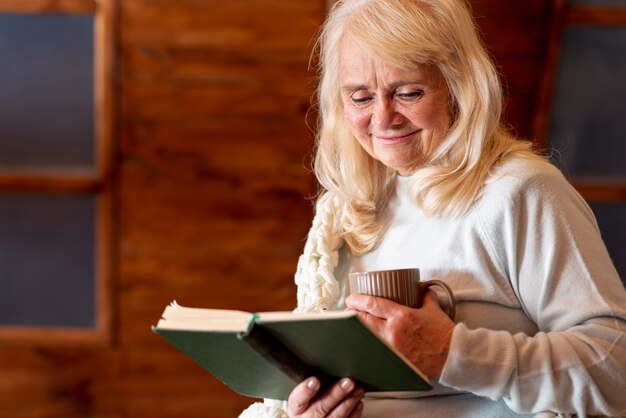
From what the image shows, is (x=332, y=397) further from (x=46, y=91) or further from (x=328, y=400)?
(x=46, y=91)

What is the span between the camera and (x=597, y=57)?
9.43 feet

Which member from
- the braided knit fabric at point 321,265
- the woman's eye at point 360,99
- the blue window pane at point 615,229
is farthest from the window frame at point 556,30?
the woman's eye at point 360,99

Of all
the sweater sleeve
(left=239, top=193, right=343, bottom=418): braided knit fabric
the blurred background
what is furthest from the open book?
→ the blurred background

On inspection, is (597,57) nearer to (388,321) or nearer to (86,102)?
(86,102)

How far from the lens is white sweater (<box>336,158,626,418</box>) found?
124 cm

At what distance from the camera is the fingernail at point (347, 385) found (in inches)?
49.2

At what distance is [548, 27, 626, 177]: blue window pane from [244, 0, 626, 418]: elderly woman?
1.44m

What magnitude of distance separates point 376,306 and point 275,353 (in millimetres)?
174

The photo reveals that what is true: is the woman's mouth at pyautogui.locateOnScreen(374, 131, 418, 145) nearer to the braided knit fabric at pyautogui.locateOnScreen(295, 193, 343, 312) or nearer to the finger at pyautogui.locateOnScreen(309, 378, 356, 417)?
the braided knit fabric at pyautogui.locateOnScreen(295, 193, 343, 312)

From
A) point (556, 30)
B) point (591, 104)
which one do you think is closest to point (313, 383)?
point (556, 30)

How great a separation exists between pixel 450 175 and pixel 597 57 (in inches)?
65.9

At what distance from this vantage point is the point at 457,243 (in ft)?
4.57

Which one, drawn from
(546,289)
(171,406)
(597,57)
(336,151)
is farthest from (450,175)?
(171,406)

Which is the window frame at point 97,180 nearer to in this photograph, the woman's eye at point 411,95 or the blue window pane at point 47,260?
the blue window pane at point 47,260
